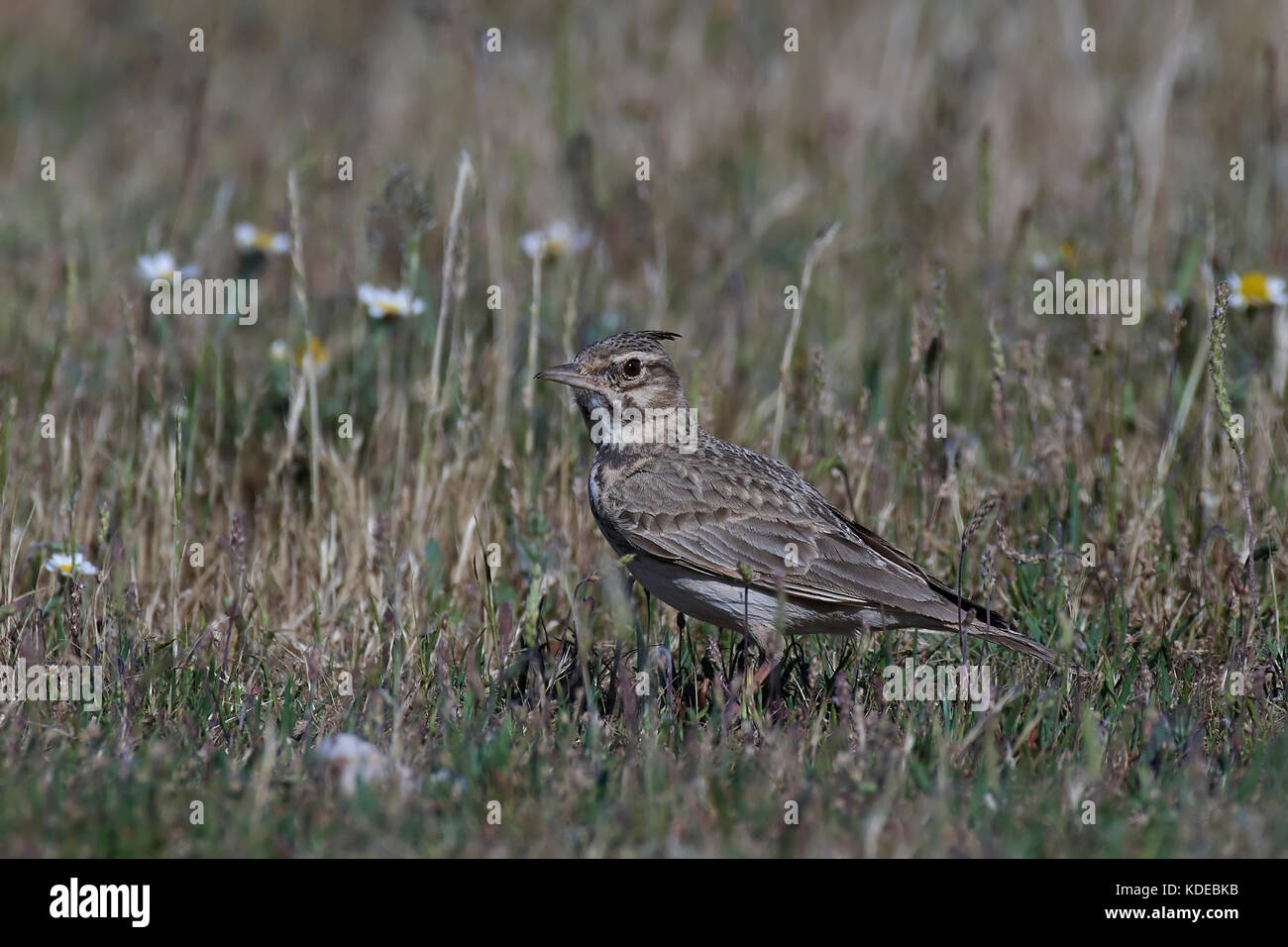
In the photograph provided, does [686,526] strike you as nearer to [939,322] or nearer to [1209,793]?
[939,322]

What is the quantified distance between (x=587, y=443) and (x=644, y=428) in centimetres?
180

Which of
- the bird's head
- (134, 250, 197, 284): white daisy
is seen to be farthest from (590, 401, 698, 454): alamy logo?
(134, 250, 197, 284): white daisy

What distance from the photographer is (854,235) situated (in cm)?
1045

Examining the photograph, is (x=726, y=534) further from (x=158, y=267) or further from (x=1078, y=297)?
(x=158, y=267)

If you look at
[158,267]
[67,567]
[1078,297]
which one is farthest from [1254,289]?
[67,567]

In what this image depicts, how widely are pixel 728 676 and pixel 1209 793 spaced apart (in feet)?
6.46

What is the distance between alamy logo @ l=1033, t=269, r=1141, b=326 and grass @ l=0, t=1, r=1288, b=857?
0.17m

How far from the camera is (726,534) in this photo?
589cm

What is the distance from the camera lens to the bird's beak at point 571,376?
630 centimetres

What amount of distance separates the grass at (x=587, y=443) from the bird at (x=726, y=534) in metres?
0.30

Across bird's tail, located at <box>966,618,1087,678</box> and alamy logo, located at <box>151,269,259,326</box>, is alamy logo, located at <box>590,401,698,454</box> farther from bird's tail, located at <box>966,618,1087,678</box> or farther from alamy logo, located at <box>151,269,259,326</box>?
alamy logo, located at <box>151,269,259,326</box>

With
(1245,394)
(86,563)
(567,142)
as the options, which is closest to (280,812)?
(86,563)

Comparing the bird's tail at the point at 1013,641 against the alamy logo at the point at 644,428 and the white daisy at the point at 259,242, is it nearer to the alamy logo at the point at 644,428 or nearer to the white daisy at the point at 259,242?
the alamy logo at the point at 644,428

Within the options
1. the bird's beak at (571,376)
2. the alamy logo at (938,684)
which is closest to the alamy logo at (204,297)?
the bird's beak at (571,376)
